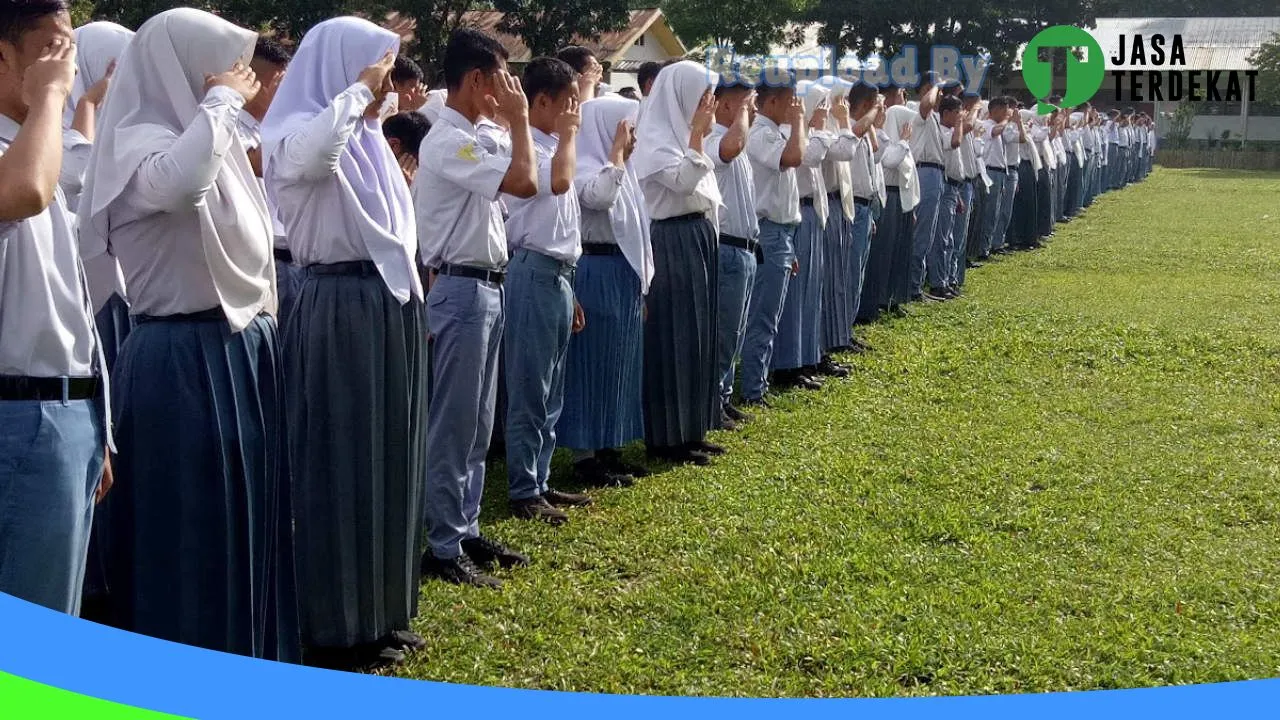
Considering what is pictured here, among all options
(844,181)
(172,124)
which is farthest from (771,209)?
(172,124)

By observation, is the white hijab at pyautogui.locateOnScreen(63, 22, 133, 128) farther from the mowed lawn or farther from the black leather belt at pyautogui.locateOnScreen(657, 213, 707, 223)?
the black leather belt at pyautogui.locateOnScreen(657, 213, 707, 223)

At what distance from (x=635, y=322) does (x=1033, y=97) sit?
3717 centimetres

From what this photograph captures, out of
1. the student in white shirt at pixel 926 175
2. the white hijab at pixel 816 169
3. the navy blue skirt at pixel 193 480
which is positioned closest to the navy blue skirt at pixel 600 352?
the white hijab at pixel 816 169

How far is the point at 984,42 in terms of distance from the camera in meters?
35.8

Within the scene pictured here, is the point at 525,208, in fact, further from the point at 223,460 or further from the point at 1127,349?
the point at 1127,349

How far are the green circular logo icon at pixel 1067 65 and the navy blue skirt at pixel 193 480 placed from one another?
3449 cm

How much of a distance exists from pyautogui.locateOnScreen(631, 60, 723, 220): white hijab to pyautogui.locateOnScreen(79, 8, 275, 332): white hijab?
10.6 feet

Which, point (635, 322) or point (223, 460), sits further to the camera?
point (635, 322)

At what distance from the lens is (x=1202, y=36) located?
4959 centimetres

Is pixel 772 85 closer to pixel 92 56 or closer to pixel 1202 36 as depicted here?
pixel 92 56

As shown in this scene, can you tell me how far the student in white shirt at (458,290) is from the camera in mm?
4660

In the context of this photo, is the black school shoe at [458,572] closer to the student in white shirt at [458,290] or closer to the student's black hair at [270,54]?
the student in white shirt at [458,290]

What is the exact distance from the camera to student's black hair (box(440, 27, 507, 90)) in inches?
183

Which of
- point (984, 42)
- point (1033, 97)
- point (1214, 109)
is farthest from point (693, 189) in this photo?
point (1214, 109)
